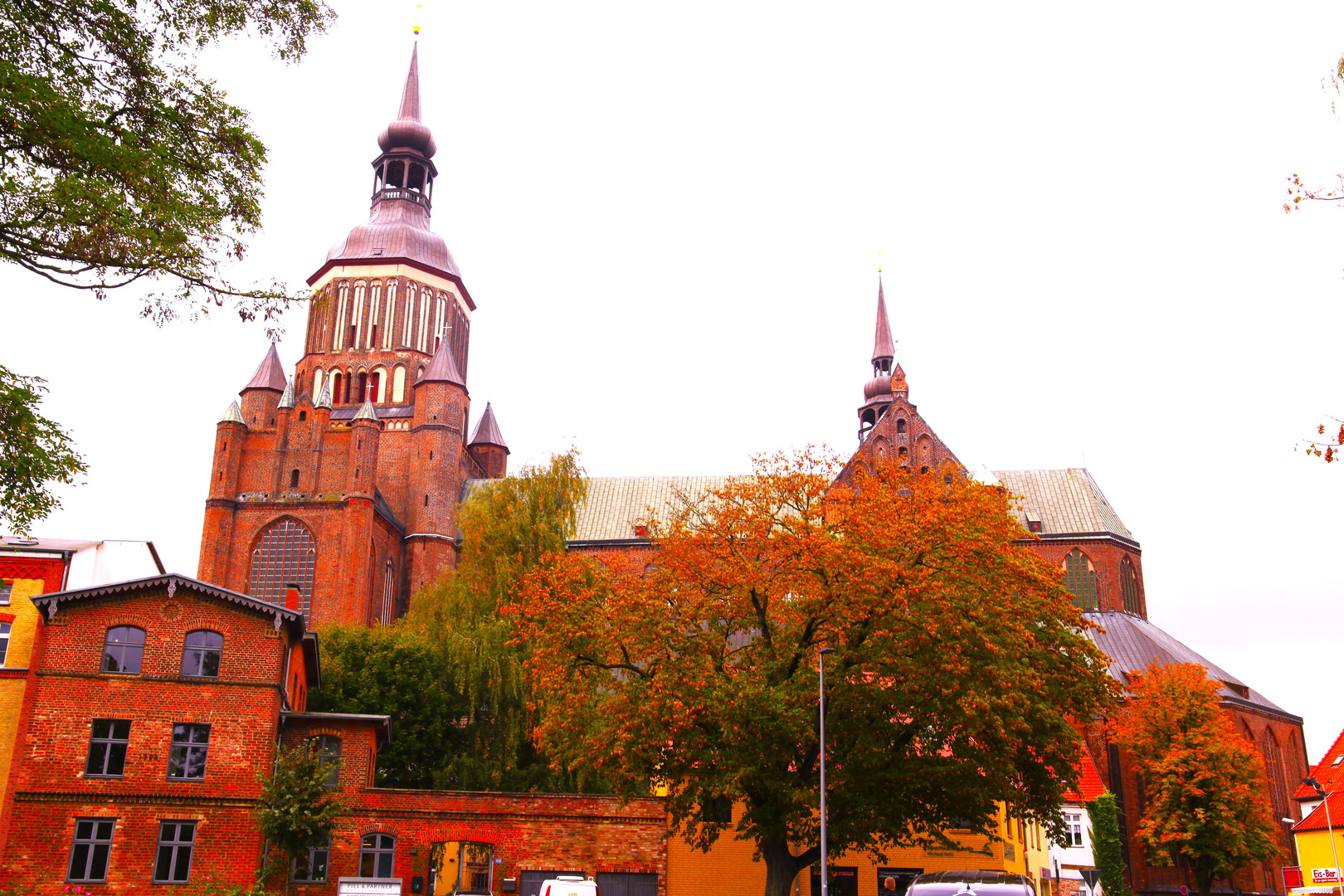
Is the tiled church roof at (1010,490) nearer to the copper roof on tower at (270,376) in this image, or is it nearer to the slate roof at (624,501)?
the slate roof at (624,501)

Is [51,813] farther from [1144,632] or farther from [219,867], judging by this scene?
[1144,632]

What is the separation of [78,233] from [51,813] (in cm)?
1893

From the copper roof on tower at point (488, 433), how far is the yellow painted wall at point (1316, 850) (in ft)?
148

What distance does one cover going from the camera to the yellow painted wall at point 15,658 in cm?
2739

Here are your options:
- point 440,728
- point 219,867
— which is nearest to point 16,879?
point 219,867

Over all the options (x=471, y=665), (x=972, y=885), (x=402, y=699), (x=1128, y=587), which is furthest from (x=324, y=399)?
(x=972, y=885)

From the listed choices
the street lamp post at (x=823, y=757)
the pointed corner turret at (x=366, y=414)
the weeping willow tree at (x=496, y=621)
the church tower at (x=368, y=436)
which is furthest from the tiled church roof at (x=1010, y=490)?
the street lamp post at (x=823, y=757)

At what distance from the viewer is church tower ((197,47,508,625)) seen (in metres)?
56.9

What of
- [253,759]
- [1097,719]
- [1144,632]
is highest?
[1144,632]

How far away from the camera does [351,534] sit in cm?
5656

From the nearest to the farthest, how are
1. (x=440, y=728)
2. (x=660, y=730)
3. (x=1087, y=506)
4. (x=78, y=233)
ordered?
(x=78, y=233)
(x=660, y=730)
(x=440, y=728)
(x=1087, y=506)

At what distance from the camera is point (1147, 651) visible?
5800cm

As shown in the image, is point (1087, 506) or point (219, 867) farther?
point (1087, 506)

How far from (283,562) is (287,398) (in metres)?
9.42
